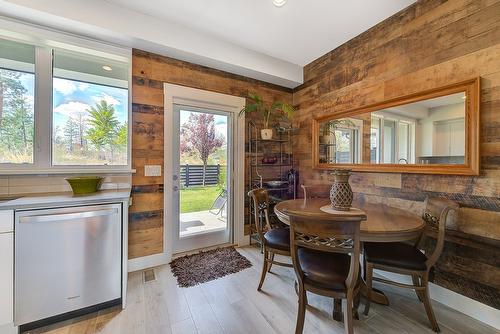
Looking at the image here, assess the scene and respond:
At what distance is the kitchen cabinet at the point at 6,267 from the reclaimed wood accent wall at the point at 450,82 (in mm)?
3287

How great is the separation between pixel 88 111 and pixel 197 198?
1630mm

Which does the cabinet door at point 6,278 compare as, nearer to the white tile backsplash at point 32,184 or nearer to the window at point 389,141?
the white tile backsplash at point 32,184

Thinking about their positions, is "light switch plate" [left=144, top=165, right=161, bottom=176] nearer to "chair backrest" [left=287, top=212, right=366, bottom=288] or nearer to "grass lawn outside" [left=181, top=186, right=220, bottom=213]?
"grass lawn outside" [left=181, top=186, right=220, bottom=213]

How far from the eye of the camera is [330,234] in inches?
46.9

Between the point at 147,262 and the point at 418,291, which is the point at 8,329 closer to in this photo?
the point at 147,262

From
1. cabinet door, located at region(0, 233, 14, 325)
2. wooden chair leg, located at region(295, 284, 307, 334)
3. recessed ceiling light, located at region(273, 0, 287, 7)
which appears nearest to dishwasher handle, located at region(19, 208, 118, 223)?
cabinet door, located at region(0, 233, 14, 325)

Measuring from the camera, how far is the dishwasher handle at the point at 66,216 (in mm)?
1478

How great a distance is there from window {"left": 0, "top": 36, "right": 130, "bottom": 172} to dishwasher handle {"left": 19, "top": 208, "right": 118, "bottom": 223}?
738mm

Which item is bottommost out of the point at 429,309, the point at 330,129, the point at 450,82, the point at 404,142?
the point at 429,309

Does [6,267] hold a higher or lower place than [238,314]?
higher

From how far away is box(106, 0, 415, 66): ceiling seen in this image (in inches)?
81.0

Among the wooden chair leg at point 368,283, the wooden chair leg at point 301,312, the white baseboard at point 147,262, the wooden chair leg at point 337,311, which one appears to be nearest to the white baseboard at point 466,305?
the wooden chair leg at point 368,283

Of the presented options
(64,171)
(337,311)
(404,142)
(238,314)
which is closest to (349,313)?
(337,311)

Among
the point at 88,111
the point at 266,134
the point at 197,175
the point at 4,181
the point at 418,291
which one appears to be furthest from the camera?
the point at 266,134
